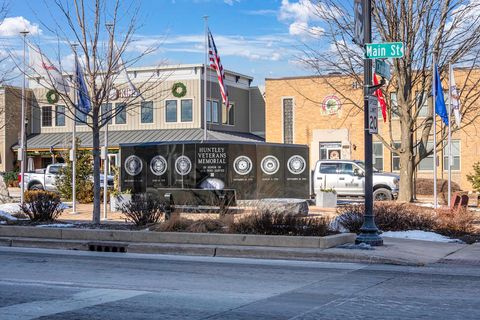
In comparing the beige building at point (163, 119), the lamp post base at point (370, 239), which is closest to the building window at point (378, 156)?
the beige building at point (163, 119)

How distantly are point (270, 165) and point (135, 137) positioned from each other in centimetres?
2391

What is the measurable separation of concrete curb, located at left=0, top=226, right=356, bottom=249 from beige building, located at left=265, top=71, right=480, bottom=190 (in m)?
27.3

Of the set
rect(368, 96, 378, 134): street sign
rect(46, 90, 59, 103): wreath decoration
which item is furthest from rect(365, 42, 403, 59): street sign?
rect(46, 90, 59, 103): wreath decoration

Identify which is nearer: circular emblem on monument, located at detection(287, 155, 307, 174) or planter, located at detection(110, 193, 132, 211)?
planter, located at detection(110, 193, 132, 211)

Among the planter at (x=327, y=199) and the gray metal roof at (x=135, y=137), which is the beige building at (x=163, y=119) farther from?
the planter at (x=327, y=199)

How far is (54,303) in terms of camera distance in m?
8.18

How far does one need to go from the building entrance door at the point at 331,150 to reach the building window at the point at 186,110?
10.0 m

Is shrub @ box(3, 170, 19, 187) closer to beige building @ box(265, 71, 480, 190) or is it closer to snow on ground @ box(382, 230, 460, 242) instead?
beige building @ box(265, 71, 480, 190)

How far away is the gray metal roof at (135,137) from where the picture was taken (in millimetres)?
45094

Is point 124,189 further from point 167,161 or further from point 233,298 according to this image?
point 233,298

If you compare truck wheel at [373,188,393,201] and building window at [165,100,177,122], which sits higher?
building window at [165,100,177,122]

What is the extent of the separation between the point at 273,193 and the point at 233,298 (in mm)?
16313

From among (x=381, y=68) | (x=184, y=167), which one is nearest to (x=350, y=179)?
(x=184, y=167)

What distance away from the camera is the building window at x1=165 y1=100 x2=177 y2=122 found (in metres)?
A: 47.9
